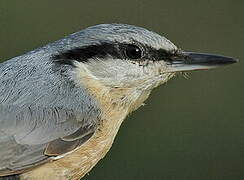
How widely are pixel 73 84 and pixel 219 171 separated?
2.35 meters

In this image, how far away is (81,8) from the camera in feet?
22.3

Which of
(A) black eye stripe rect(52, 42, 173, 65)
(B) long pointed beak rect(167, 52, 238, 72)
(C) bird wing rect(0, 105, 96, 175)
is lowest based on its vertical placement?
(C) bird wing rect(0, 105, 96, 175)

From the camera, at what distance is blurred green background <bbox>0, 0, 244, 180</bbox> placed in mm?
5610

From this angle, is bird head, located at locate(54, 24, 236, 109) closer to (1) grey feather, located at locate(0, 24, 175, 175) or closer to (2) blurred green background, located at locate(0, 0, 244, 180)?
(1) grey feather, located at locate(0, 24, 175, 175)

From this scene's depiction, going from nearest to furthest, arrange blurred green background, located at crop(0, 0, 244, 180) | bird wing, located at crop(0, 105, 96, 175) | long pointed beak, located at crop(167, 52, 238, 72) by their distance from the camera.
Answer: bird wing, located at crop(0, 105, 96, 175) < long pointed beak, located at crop(167, 52, 238, 72) < blurred green background, located at crop(0, 0, 244, 180)

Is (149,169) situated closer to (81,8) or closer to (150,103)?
(150,103)

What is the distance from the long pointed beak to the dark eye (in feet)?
0.57

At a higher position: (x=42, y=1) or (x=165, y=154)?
(x=42, y=1)

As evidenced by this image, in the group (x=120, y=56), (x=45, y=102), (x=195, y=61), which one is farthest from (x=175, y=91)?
(x=45, y=102)

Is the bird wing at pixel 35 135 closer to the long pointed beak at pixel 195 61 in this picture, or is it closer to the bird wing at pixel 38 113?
the bird wing at pixel 38 113

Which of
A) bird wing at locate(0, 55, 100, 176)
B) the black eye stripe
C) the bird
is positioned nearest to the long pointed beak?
the bird

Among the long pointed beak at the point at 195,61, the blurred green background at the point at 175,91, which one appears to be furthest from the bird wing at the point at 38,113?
the blurred green background at the point at 175,91

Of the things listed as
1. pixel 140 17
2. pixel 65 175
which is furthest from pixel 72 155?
pixel 140 17

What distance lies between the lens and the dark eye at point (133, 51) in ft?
11.5
